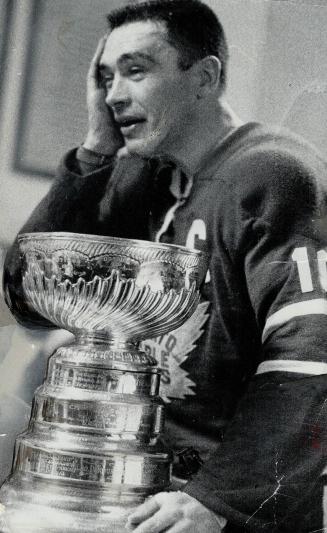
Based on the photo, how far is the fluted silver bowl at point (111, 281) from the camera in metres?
1.10

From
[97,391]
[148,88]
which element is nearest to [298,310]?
[97,391]

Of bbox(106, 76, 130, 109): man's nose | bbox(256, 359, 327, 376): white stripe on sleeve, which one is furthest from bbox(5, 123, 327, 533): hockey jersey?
bbox(106, 76, 130, 109): man's nose

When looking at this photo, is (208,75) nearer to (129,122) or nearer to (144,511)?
(129,122)

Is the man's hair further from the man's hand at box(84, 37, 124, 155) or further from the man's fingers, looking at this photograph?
the man's fingers

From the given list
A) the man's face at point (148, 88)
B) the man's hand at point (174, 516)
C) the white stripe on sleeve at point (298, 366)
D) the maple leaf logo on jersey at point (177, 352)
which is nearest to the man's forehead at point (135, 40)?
the man's face at point (148, 88)

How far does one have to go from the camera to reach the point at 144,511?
1114 millimetres

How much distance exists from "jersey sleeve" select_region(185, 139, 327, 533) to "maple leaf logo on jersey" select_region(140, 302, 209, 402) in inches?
3.3

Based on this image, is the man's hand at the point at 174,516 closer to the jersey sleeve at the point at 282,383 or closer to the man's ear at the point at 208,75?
the jersey sleeve at the point at 282,383

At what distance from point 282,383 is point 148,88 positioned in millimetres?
499

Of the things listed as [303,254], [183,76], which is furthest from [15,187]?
[303,254]

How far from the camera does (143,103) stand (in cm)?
124

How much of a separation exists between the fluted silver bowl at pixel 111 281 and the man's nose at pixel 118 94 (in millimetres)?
246

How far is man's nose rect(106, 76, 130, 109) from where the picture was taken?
124 cm

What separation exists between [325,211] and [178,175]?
9.2 inches
